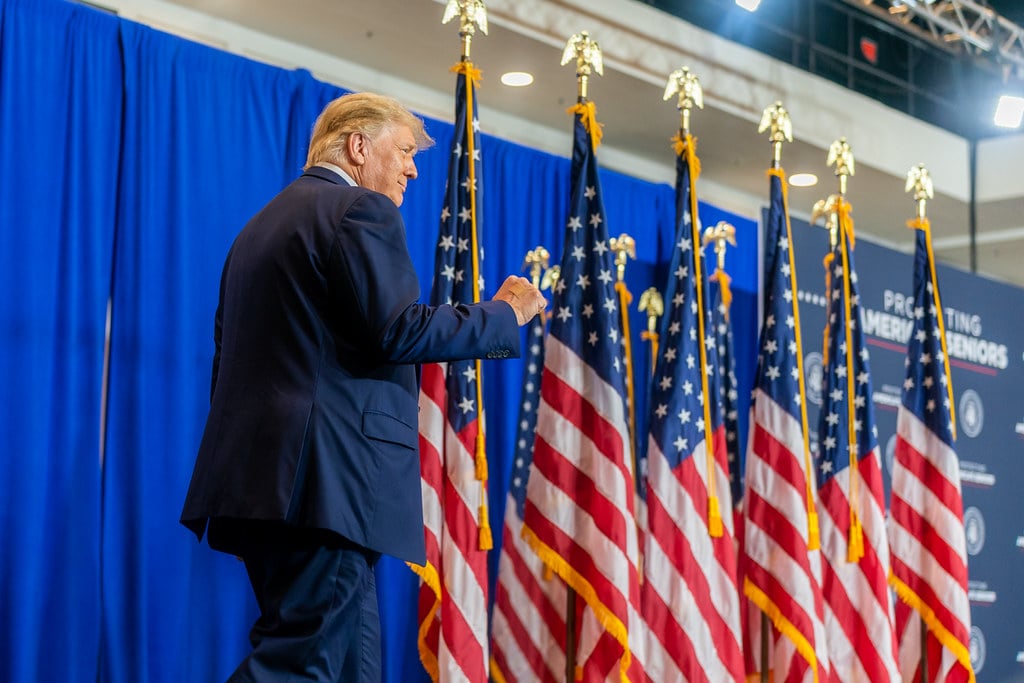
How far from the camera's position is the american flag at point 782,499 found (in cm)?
448

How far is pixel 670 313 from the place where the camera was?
14.8 feet

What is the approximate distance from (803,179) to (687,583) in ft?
10.9

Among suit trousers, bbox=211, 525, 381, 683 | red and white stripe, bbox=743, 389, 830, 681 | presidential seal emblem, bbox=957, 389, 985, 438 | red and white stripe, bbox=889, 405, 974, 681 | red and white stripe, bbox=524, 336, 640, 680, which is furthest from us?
presidential seal emblem, bbox=957, 389, 985, 438

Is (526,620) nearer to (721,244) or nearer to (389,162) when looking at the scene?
(721,244)

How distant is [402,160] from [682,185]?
212 centimetres

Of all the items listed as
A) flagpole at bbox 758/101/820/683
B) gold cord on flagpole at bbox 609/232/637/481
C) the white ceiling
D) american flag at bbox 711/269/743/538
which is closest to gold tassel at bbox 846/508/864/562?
flagpole at bbox 758/101/820/683

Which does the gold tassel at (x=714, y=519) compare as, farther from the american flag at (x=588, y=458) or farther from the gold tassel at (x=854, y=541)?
the gold tassel at (x=854, y=541)

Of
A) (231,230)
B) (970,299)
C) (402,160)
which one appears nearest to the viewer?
(402,160)

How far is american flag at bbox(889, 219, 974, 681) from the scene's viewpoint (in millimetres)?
4930

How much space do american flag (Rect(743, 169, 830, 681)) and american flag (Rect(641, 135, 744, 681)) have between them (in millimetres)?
209

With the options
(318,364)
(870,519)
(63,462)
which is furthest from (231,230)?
(870,519)

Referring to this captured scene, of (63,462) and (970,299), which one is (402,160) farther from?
(970,299)

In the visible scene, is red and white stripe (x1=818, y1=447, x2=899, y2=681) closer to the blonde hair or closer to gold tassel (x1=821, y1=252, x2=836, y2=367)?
gold tassel (x1=821, y1=252, x2=836, y2=367)

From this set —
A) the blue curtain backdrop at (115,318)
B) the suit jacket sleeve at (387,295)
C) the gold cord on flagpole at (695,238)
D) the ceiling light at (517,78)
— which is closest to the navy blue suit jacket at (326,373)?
the suit jacket sleeve at (387,295)
